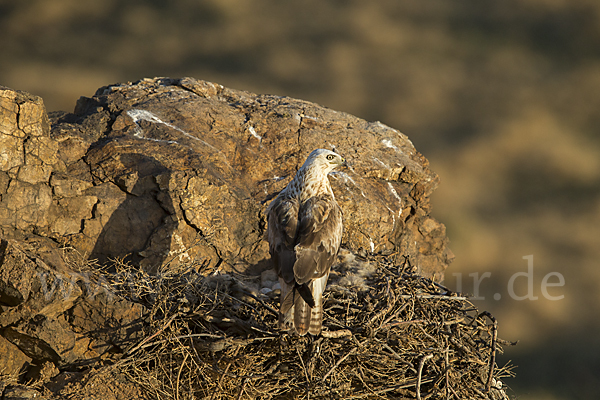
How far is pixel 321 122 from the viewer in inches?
204

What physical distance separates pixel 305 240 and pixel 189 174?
1.21 meters

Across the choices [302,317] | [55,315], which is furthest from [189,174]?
[302,317]

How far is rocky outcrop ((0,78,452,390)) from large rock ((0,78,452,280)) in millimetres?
11

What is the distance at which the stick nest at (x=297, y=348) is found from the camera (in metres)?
3.12

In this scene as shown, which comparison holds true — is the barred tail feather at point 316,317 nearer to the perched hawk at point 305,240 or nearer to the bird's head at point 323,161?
the perched hawk at point 305,240

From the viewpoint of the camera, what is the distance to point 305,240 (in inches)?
135

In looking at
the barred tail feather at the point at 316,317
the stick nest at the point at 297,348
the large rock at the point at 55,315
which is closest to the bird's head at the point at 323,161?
the stick nest at the point at 297,348

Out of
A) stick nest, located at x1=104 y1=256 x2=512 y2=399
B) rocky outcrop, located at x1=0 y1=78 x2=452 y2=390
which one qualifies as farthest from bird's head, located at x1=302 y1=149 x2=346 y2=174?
stick nest, located at x1=104 y1=256 x2=512 y2=399

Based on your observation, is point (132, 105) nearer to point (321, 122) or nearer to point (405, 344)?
point (321, 122)

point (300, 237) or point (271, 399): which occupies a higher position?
point (300, 237)

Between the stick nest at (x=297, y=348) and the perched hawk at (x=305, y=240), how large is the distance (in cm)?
17

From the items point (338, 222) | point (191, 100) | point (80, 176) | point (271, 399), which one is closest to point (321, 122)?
point (191, 100)

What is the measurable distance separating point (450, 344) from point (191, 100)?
10.8 ft

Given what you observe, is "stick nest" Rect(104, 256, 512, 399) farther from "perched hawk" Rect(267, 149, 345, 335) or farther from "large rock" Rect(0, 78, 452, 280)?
"large rock" Rect(0, 78, 452, 280)
